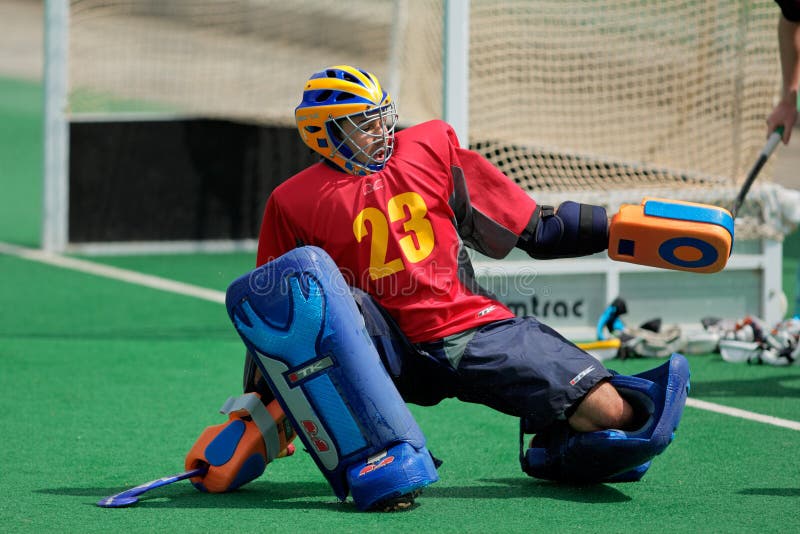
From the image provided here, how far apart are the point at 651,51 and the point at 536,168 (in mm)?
1065

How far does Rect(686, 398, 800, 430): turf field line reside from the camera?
14.6 feet

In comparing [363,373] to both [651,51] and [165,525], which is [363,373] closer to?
[165,525]

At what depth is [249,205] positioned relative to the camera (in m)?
8.62

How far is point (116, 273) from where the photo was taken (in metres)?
7.71

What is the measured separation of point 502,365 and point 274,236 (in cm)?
77

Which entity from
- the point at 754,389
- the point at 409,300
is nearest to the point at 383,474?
the point at 409,300

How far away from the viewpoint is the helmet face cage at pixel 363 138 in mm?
3604

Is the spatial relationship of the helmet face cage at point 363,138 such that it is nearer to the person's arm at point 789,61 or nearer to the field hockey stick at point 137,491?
the field hockey stick at point 137,491

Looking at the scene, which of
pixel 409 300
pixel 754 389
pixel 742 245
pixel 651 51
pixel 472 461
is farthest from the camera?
pixel 651 51

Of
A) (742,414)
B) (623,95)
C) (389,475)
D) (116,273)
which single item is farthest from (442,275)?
(116,273)

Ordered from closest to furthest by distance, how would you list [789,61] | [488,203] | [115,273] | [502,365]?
1. [502,365]
2. [488,203]
3. [789,61]
4. [115,273]

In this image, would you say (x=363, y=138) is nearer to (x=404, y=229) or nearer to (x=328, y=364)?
(x=404, y=229)

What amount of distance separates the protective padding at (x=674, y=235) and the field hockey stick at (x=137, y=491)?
1386mm

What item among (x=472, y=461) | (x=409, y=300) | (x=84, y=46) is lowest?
(x=472, y=461)
